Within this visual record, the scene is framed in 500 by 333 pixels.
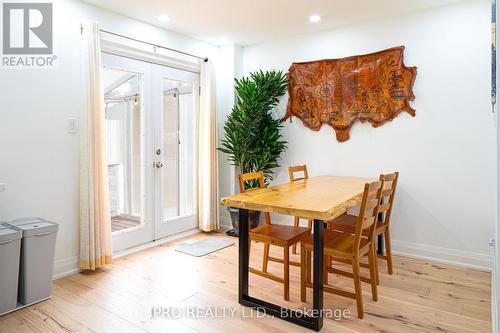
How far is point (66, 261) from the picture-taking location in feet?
10.2

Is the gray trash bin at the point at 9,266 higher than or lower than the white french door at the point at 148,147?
lower

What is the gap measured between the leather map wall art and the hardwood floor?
1604 millimetres

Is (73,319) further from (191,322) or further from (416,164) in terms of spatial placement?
(416,164)

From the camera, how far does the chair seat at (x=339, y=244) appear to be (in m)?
2.30

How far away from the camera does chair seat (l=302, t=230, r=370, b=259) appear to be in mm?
2301

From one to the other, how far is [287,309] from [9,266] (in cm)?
198

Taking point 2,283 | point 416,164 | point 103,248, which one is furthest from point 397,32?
point 2,283

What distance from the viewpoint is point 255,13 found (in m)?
3.52

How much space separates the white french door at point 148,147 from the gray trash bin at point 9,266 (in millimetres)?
1133

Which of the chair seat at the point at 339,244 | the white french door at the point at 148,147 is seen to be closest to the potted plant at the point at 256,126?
the white french door at the point at 148,147

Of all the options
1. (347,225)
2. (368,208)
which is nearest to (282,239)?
(368,208)

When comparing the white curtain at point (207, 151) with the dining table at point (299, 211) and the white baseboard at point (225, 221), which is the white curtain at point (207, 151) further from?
the dining table at point (299, 211)

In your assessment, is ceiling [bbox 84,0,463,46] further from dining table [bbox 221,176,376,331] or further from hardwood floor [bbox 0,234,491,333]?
hardwood floor [bbox 0,234,491,333]

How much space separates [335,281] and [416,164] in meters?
1.54
